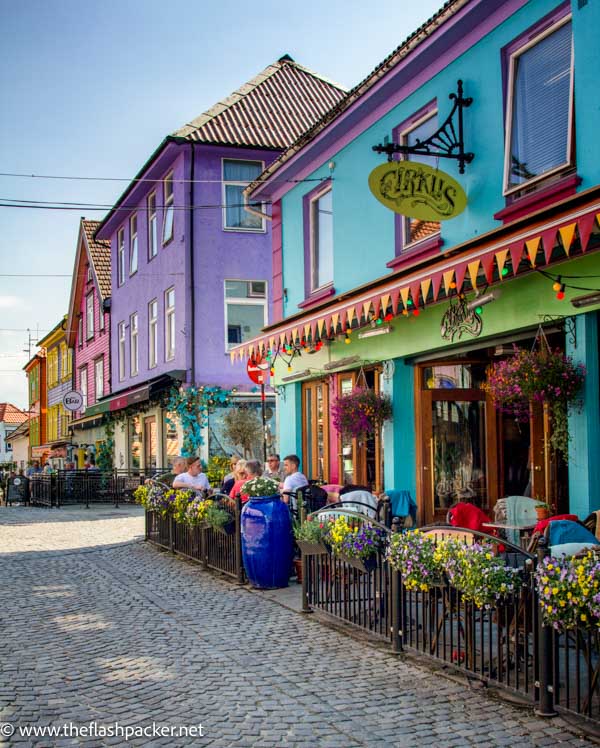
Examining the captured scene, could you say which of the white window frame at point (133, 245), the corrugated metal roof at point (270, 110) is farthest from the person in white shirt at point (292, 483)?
the white window frame at point (133, 245)

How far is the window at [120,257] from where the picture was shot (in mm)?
29562

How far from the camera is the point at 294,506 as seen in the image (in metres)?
10.9

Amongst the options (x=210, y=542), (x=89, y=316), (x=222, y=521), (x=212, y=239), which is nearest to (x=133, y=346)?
(x=212, y=239)

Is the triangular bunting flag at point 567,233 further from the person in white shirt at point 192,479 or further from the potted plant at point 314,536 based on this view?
the person in white shirt at point 192,479

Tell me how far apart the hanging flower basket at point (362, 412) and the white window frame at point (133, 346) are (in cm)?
1649

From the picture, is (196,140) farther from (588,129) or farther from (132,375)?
(588,129)

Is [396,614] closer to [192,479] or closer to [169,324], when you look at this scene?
[192,479]

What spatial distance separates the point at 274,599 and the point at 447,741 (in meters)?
4.41

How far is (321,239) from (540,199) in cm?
634

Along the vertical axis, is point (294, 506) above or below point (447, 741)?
above

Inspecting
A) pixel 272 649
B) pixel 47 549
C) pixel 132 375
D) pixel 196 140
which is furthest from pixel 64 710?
pixel 132 375

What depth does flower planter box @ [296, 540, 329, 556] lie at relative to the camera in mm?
7806

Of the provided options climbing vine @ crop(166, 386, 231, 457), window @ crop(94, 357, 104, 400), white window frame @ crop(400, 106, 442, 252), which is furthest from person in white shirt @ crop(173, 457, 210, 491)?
window @ crop(94, 357, 104, 400)

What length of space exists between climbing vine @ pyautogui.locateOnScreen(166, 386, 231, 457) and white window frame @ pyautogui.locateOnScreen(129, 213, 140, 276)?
22.8 ft
